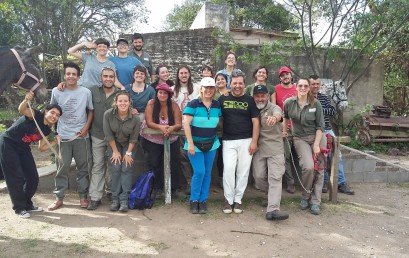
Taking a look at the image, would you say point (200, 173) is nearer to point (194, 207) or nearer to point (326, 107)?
point (194, 207)

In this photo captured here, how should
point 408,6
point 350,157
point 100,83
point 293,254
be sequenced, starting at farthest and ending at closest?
point 408,6 → point 350,157 → point 100,83 → point 293,254

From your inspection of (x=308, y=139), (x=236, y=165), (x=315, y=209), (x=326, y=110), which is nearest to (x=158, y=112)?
(x=236, y=165)

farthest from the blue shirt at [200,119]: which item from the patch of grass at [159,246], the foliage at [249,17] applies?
the foliage at [249,17]

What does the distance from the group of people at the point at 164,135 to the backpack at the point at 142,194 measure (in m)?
0.12

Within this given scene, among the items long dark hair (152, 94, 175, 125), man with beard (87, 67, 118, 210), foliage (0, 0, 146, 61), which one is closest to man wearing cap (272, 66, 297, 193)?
long dark hair (152, 94, 175, 125)

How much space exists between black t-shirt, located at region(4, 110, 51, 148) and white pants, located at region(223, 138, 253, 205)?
238cm

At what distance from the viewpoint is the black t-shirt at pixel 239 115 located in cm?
471

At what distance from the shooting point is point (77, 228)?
4203 mm

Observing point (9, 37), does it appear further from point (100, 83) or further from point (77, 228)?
point (77, 228)

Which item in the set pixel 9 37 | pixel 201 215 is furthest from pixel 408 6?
pixel 9 37

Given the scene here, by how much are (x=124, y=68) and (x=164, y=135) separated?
1413 mm

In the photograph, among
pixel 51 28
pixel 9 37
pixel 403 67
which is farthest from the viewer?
pixel 9 37

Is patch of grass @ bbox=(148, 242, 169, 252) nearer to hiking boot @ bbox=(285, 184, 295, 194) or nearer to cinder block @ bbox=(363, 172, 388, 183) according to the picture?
hiking boot @ bbox=(285, 184, 295, 194)

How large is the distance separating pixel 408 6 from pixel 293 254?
7.76 metres
